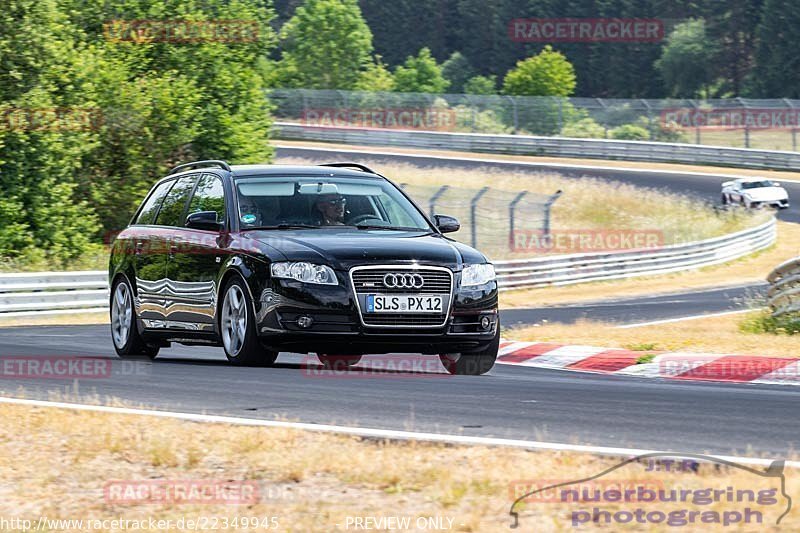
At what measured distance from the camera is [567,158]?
61.8 meters

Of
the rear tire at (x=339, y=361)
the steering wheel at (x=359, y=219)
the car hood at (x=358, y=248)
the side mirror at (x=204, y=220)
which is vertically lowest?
the rear tire at (x=339, y=361)

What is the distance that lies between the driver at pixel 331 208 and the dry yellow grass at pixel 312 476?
11.7ft

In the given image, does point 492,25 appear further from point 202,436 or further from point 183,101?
point 202,436

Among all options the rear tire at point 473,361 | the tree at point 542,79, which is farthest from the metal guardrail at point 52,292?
the tree at point 542,79

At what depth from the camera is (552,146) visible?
62.5 m

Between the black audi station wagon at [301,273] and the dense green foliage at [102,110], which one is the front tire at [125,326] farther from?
the dense green foliage at [102,110]

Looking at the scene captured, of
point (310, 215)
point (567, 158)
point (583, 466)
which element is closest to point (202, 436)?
point (583, 466)

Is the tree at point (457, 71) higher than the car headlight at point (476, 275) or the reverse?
higher

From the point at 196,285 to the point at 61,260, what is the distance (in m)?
20.5

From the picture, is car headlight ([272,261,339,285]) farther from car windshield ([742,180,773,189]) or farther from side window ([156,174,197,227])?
car windshield ([742,180,773,189])

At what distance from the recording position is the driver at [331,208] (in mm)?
11196

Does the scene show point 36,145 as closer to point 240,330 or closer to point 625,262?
point 625,262

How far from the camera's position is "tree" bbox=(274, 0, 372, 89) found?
97.3m

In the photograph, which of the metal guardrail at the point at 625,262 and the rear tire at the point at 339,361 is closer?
the rear tire at the point at 339,361
